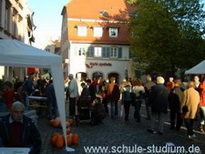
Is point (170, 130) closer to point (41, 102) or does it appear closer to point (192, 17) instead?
point (41, 102)

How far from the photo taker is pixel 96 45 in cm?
5403

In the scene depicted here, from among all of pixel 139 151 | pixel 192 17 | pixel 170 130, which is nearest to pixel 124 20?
pixel 192 17

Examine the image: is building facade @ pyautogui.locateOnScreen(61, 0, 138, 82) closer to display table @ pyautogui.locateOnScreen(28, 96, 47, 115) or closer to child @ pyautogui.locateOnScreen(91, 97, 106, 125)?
display table @ pyautogui.locateOnScreen(28, 96, 47, 115)

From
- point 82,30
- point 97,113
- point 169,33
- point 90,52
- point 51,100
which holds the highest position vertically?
point 82,30

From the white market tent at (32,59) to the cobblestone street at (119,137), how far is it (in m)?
1.14

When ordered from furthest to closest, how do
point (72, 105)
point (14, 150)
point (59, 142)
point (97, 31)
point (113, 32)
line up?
point (113, 32) < point (97, 31) < point (72, 105) < point (59, 142) < point (14, 150)

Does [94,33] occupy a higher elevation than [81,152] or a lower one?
higher

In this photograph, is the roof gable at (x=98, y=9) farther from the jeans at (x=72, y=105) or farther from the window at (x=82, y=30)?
the jeans at (x=72, y=105)

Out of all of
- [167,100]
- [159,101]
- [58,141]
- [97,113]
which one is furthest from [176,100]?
[58,141]

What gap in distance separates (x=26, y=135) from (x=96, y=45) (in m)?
49.2

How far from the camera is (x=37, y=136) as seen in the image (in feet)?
17.3

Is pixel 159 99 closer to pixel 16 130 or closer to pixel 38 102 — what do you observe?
pixel 16 130

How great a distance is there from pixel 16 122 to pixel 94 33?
49.7m

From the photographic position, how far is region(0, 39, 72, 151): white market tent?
349 inches
